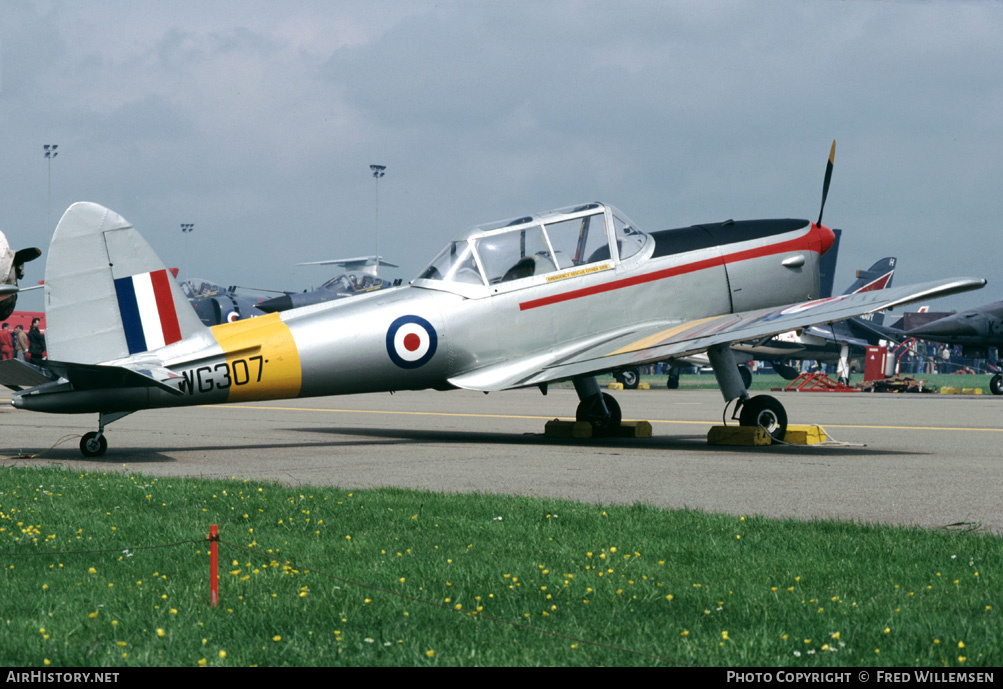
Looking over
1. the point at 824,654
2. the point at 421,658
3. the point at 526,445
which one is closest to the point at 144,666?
the point at 421,658

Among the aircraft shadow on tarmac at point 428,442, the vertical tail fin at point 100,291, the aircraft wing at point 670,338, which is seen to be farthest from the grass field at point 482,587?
the aircraft wing at point 670,338

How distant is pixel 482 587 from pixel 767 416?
9.38 meters

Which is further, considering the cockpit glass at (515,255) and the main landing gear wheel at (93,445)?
the cockpit glass at (515,255)

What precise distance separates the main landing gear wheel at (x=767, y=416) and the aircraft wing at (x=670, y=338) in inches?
47.5

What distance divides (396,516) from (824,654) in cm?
364

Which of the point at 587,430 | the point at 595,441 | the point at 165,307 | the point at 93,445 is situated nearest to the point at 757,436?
the point at 595,441

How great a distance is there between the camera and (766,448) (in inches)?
528

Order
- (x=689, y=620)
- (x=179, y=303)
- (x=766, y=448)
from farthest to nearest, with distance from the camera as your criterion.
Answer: (x=766, y=448) → (x=179, y=303) → (x=689, y=620)

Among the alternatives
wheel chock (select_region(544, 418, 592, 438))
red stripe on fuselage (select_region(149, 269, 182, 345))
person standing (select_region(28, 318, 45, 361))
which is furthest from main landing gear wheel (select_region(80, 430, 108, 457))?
person standing (select_region(28, 318, 45, 361))

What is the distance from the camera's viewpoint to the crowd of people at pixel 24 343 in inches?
1030

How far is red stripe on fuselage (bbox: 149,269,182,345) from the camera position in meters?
11.1

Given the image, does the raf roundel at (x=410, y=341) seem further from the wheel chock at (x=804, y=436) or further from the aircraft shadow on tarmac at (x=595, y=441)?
the wheel chock at (x=804, y=436)

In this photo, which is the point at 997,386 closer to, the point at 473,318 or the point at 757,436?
the point at 757,436

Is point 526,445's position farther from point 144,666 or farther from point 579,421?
point 144,666
